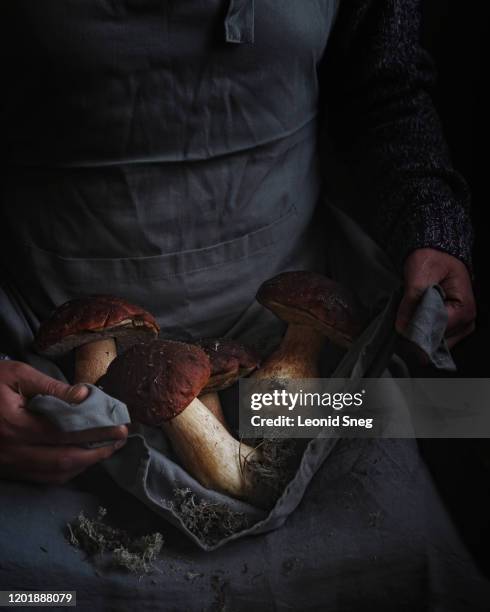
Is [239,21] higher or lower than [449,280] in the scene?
higher

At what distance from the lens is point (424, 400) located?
63 centimetres

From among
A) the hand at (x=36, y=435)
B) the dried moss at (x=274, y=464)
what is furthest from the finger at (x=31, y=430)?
the dried moss at (x=274, y=464)

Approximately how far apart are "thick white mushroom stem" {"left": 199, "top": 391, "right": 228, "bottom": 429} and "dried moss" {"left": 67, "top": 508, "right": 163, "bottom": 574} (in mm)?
101

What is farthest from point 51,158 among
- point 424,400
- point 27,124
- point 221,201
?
point 424,400

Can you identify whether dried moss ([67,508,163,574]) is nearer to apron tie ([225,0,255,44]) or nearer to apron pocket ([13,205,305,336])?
apron pocket ([13,205,305,336])

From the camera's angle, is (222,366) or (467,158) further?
(467,158)

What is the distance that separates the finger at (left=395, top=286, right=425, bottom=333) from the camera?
1.78ft

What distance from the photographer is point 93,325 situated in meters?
0.52

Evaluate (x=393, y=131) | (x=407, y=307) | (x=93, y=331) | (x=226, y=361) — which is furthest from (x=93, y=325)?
(x=393, y=131)

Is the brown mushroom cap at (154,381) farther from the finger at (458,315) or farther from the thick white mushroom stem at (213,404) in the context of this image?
the finger at (458,315)

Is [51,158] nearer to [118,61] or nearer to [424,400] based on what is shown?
[118,61]

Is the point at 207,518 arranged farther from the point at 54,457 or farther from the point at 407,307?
the point at 407,307

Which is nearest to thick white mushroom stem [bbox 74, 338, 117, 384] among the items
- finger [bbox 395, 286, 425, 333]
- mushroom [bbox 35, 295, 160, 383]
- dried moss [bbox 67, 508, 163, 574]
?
mushroom [bbox 35, 295, 160, 383]

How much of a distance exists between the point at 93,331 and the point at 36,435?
87 mm
